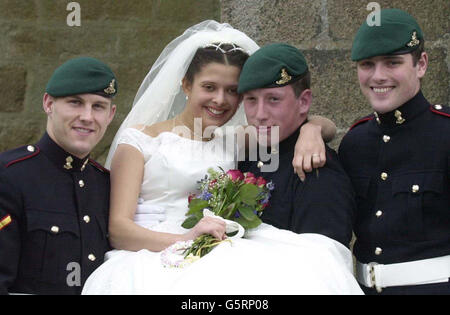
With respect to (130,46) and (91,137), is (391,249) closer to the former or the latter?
(91,137)

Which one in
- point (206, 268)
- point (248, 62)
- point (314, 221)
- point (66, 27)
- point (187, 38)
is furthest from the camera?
point (66, 27)

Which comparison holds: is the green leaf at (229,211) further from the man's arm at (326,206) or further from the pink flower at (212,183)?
the man's arm at (326,206)

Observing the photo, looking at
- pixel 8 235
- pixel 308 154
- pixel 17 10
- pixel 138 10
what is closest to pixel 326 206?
pixel 308 154

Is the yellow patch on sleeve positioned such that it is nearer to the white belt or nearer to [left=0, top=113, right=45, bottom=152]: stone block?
the white belt

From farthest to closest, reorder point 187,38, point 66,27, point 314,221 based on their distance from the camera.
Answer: point 66,27 < point 187,38 < point 314,221

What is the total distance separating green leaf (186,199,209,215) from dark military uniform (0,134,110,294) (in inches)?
16.1

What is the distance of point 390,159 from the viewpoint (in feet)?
11.2

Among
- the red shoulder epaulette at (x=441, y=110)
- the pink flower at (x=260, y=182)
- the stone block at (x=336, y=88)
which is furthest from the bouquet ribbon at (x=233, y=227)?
the stone block at (x=336, y=88)

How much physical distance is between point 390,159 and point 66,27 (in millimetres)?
2521

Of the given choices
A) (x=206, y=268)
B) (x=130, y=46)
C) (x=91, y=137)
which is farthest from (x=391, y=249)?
(x=130, y=46)

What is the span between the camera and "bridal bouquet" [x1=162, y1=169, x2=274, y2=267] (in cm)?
332

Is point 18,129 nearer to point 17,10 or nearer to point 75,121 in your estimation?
point 17,10

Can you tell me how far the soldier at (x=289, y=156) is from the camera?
330cm
